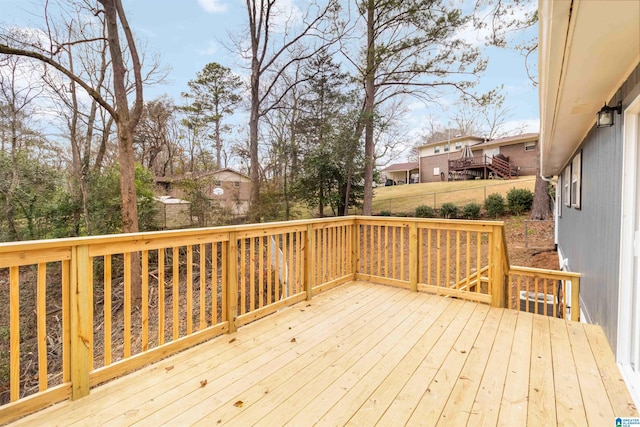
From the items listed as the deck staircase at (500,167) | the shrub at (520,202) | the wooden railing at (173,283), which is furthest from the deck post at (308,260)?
the deck staircase at (500,167)

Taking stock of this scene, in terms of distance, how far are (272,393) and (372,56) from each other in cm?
1022

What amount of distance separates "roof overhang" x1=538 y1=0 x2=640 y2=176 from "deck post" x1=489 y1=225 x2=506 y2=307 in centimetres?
136

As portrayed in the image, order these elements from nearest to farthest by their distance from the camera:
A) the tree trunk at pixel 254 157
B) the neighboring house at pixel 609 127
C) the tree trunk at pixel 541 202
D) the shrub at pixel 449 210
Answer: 1. the neighboring house at pixel 609 127
2. the tree trunk at pixel 254 157
3. the tree trunk at pixel 541 202
4. the shrub at pixel 449 210

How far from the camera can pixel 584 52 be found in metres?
1.77

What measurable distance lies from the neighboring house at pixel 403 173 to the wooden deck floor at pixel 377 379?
27.3 meters

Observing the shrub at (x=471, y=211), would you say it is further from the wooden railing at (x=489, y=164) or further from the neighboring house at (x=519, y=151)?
the neighboring house at (x=519, y=151)

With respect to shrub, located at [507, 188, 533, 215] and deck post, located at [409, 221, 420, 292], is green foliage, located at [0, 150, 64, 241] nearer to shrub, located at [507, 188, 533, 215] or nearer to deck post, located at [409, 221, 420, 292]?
deck post, located at [409, 221, 420, 292]

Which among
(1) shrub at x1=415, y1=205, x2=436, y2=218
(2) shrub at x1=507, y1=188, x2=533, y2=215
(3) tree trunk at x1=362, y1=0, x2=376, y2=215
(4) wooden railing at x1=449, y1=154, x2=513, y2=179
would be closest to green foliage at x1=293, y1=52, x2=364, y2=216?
(3) tree trunk at x1=362, y1=0, x2=376, y2=215

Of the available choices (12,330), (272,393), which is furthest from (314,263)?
(12,330)

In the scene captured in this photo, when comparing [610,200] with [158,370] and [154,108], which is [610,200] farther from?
[154,108]

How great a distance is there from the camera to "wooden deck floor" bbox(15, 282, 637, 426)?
1.74 meters

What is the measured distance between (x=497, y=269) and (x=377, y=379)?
7.13 feet

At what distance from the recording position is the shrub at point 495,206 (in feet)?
39.8

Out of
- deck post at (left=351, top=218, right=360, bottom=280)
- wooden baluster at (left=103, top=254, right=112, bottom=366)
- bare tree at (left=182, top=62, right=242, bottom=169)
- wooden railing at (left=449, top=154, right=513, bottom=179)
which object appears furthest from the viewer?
wooden railing at (left=449, top=154, right=513, bottom=179)
